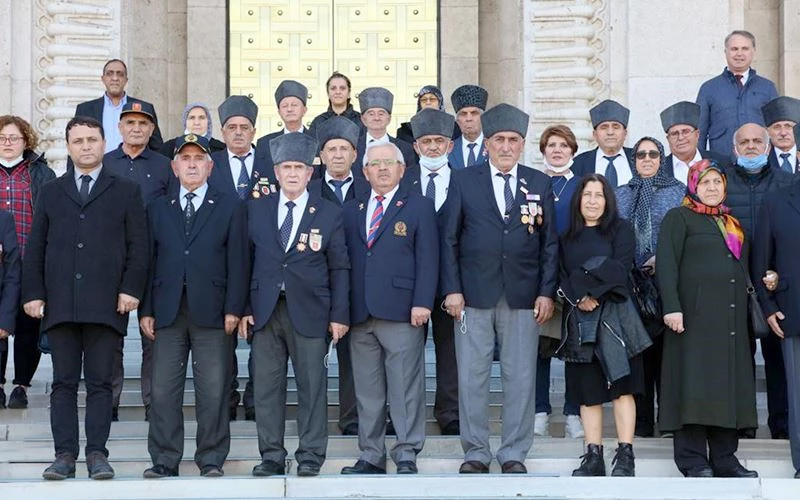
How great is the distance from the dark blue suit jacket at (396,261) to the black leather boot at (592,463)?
1.30m

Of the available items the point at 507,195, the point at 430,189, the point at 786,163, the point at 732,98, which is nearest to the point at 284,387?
the point at 507,195

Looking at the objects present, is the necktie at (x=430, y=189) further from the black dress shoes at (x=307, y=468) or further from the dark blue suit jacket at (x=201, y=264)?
the black dress shoes at (x=307, y=468)

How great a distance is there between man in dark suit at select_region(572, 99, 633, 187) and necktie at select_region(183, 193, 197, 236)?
292cm

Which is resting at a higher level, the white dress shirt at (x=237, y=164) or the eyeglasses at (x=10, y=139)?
the eyeglasses at (x=10, y=139)

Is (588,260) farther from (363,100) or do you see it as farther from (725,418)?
(363,100)

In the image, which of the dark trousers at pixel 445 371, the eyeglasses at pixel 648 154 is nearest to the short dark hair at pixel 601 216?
the eyeglasses at pixel 648 154

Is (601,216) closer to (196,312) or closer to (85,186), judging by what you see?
(196,312)

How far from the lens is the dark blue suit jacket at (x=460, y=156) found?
40.0 ft

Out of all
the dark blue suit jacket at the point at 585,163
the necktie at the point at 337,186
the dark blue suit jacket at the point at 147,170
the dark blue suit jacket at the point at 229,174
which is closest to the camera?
the necktie at the point at 337,186

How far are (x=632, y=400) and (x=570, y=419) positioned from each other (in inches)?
34.0

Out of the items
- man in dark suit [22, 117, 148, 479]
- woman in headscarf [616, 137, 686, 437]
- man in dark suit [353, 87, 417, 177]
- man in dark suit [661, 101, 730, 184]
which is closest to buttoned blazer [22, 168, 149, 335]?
man in dark suit [22, 117, 148, 479]

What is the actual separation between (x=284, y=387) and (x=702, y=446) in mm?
2550

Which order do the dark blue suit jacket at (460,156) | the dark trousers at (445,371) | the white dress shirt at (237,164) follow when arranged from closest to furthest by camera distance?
1. the dark trousers at (445,371)
2. the white dress shirt at (237,164)
3. the dark blue suit jacket at (460,156)

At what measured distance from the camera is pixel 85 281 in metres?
9.86
